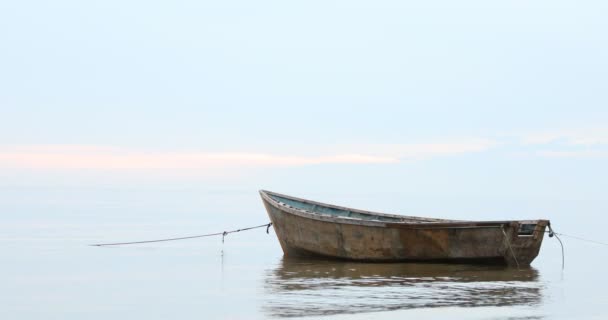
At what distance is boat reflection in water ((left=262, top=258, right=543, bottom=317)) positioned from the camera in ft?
57.5

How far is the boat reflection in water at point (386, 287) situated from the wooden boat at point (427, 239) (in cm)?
25

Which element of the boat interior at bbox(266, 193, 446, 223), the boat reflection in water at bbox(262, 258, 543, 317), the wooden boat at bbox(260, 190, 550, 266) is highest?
the boat interior at bbox(266, 193, 446, 223)

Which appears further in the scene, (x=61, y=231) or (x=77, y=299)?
(x=61, y=231)

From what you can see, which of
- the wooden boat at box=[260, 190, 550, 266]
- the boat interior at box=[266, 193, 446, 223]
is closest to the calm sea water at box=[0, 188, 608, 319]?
the wooden boat at box=[260, 190, 550, 266]

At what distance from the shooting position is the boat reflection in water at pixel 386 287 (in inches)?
690

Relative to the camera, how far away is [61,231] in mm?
40344

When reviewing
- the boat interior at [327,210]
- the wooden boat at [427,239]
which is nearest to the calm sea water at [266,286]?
the wooden boat at [427,239]

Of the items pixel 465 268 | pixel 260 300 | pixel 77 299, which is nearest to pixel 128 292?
pixel 77 299

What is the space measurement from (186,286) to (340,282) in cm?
343

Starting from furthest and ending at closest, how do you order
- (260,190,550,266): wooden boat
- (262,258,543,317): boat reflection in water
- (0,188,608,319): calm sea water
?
(260,190,550,266): wooden boat
(262,258,543,317): boat reflection in water
(0,188,608,319): calm sea water

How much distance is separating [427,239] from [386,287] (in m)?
3.10

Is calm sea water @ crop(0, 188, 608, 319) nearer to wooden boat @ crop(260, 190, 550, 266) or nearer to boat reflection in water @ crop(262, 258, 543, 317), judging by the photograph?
boat reflection in water @ crop(262, 258, 543, 317)

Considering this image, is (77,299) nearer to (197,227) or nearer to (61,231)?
(61,231)

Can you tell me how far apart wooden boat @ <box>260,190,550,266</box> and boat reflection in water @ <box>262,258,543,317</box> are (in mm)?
247
